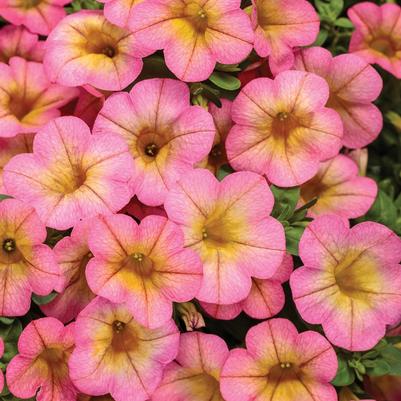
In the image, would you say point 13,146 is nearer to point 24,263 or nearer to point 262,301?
point 24,263

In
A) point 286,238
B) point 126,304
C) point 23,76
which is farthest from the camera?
point 23,76

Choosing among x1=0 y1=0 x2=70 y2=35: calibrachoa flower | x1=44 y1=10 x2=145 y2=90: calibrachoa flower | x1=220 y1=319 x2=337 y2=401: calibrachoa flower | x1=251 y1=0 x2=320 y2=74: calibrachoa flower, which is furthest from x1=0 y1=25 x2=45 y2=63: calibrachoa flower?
x1=220 y1=319 x2=337 y2=401: calibrachoa flower

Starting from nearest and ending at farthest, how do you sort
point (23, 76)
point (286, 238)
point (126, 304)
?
point (126, 304) < point (286, 238) < point (23, 76)

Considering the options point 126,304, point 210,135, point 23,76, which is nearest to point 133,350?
point 126,304

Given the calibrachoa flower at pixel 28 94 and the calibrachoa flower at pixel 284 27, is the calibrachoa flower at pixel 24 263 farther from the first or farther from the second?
the calibrachoa flower at pixel 284 27

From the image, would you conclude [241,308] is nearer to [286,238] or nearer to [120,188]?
[286,238]
